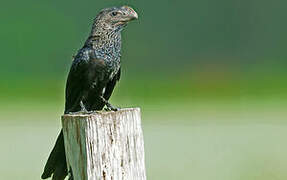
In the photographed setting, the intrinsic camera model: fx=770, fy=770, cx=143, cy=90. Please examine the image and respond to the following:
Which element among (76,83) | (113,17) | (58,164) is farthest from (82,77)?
(58,164)

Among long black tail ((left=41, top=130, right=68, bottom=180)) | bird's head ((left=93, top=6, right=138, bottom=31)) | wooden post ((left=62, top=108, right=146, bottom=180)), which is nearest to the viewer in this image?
wooden post ((left=62, top=108, right=146, bottom=180))

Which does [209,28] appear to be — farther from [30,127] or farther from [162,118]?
[30,127]

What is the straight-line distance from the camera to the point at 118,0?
1675 cm

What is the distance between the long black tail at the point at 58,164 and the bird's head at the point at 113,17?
87cm

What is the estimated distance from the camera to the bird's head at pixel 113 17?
14.0ft

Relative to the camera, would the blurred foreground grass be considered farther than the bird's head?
Yes

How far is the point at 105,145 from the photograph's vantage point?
3215 millimetres

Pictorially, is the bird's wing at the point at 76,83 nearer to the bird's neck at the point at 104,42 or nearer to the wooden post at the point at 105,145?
the bird's neck at the point at 104,42

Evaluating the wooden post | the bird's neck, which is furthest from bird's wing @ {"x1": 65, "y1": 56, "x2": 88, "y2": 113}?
the wooden post

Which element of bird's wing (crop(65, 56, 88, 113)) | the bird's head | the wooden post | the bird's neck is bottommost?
the wooden post

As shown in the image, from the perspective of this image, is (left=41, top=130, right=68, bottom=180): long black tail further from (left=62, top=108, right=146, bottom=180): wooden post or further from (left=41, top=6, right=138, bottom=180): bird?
(left=41, top=6, right=138, bottom=180): bird

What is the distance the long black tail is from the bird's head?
0.87m

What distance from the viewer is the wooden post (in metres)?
3.20

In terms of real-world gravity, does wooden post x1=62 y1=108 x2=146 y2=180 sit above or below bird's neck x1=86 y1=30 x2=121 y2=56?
below
